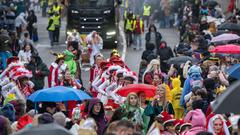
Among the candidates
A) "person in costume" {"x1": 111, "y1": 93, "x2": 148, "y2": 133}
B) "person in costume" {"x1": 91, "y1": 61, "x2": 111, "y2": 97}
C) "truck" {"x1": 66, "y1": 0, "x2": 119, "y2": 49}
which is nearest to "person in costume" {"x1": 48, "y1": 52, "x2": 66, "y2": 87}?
"person in costume" {"x1": 91, "y1": 61, "x2": 111, "y2": 97}

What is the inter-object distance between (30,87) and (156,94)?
11.8 ft

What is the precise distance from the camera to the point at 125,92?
1714 centimetres

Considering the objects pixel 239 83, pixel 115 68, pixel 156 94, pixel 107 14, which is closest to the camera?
pixel 239 83

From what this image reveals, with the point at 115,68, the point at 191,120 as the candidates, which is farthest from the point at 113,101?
the point at 191,120

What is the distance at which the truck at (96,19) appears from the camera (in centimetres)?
3809

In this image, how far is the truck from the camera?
1500 inches

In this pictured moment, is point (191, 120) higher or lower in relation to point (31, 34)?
higher

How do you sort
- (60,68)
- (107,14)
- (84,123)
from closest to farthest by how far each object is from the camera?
(84,123) → (60,68) → (107,14)

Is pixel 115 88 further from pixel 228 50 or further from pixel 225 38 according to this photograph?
pixel 225 38

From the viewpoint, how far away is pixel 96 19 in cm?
3819

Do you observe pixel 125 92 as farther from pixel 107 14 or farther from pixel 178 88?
pixel 107 14

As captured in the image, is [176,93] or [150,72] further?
[150,72]

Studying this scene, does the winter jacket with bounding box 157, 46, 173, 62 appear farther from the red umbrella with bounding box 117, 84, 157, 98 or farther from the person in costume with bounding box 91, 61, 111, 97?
the red umbrella with bounding box 117, 84, 157, 98

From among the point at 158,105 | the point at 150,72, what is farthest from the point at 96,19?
the point at 158,105
